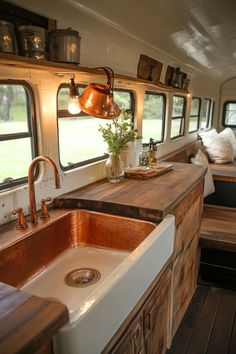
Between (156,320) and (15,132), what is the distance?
1130mm

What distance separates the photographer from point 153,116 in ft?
10.0

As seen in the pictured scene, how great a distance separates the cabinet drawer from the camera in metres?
1.61

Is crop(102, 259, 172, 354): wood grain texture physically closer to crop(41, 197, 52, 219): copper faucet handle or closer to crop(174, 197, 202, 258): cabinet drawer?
crop(174, 197, 202, 258): cabinet drawer

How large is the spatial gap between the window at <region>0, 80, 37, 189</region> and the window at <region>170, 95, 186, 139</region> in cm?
249

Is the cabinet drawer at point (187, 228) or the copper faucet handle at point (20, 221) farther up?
the copper faucet handle at point (20, 221)

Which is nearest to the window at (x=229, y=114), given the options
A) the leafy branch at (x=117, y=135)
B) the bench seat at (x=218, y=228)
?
the bench seat at (x=218, y=228)

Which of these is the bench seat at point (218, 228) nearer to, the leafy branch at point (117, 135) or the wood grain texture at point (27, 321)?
the leafy branch at point (117, 135)

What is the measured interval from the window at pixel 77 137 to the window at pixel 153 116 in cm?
69

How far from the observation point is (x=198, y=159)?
12.5 feet

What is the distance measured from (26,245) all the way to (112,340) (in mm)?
537

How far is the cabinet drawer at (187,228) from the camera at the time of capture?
161 centimetres

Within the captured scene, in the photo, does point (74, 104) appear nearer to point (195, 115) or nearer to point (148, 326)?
point (148, 326)

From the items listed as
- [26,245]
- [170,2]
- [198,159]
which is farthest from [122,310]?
[198,159]

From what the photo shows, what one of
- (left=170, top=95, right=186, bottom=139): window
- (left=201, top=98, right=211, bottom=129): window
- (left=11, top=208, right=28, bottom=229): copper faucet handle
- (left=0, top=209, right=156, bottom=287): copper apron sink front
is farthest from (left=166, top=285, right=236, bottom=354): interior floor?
(left=201, top=98, right=211, bottom=129): window
